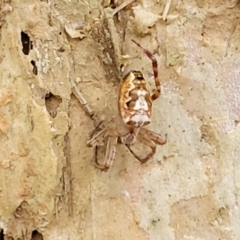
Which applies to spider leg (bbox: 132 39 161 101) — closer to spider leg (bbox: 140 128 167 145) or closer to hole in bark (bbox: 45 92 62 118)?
spider leg (bbox: 140 128 167 145)

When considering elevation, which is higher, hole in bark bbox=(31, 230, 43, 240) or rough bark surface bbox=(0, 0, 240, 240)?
rough bark surface bbox=(0, 0, 240, 240)

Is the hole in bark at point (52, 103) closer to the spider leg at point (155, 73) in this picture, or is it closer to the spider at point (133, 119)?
the spider at point (133, 119)

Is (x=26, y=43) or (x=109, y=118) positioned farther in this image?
(x=109, y=118)

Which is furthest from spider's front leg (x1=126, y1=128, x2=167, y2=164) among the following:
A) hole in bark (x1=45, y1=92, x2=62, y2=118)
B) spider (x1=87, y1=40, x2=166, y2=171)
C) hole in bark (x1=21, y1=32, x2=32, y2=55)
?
hole in bark (x1=21, y1=32, x2=32, y2=55)

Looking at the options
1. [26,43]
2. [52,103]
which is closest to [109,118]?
[52,103]

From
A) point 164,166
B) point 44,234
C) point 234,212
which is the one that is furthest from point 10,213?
point 234,212

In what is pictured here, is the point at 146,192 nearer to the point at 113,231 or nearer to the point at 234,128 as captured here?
the point at 113,231

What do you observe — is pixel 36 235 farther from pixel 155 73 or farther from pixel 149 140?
pixel 155 73
